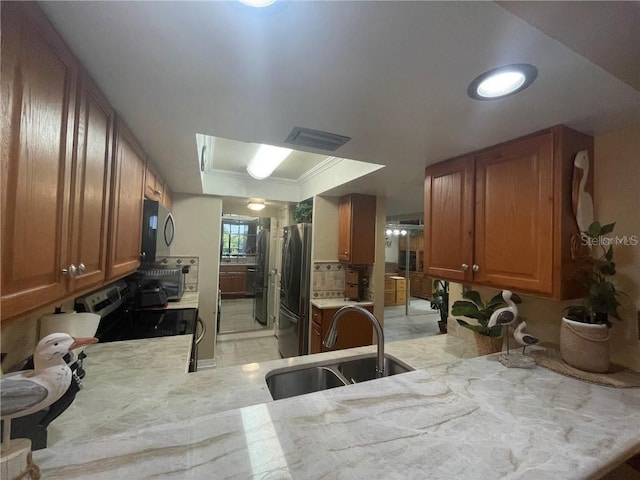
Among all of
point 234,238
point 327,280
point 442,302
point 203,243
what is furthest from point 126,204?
point 442,302

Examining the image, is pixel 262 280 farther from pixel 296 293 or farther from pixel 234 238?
pixel 296 293

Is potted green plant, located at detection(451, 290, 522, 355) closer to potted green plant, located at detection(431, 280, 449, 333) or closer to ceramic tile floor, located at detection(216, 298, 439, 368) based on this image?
ceramic tile floor, located at detection(216, 298, 439, 368)

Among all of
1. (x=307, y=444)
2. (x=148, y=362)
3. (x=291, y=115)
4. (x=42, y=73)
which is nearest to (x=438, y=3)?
(x=291, y=115)

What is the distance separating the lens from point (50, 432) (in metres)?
0.82

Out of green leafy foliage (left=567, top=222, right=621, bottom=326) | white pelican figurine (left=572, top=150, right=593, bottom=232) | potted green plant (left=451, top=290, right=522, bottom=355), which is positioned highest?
white pelican figurine (left=572, top=150, right=593, bottom=232)

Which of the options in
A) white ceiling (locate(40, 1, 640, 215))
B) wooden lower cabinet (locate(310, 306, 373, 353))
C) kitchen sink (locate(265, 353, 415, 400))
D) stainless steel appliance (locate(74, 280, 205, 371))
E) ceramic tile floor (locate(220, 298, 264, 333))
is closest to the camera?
white ceiling (locate(40, 1, 640, 215))

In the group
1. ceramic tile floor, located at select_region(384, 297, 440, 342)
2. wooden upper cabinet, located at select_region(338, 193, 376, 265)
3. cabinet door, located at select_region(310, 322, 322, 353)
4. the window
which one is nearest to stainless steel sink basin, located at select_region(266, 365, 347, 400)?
cabinet door, located at select_region(310, 322, 322, 353)

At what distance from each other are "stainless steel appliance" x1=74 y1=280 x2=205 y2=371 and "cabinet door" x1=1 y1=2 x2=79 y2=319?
108cm

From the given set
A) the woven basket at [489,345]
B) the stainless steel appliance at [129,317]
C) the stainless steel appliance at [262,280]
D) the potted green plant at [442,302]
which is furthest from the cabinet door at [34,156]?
the potted green plant at [442,302]

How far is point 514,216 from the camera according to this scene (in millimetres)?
1298

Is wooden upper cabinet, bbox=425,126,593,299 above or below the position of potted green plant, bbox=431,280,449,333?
above

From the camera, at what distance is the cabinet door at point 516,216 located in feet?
3.89

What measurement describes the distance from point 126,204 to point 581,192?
2.22 metres

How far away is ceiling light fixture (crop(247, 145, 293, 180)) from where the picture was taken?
2244 mm
